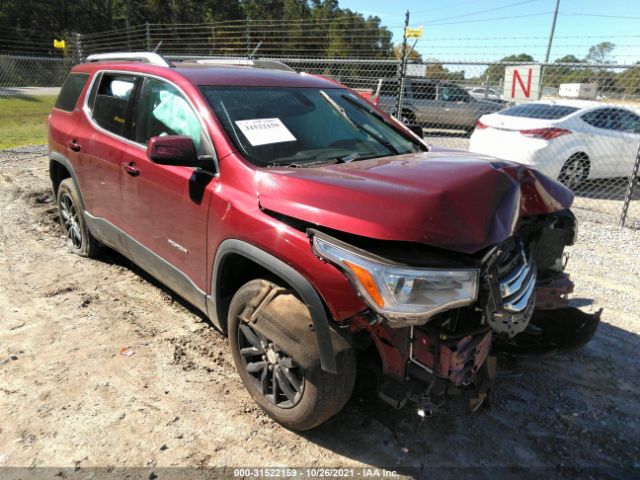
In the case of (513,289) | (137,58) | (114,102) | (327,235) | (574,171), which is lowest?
(574,171)

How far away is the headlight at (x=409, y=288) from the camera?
76.5 inches

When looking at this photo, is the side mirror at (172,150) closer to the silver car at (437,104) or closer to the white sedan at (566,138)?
the white sedan at (566,138)

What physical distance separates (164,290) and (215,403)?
5.50 feet

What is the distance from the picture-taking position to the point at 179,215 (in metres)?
3.04

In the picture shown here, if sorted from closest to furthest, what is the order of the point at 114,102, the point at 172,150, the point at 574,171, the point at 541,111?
the point at 172,150 < the point at 114,102 < the point at 574,171 < the point at 541,111

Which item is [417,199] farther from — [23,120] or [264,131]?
[23,120]

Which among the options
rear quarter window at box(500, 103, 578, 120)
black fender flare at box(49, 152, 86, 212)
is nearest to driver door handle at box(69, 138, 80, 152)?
black fender flare at box(49, 152, 86, 212)

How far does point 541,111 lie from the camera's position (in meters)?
8.52

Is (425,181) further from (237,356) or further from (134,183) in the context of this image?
(134,183)

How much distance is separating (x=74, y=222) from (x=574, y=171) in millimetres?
7624

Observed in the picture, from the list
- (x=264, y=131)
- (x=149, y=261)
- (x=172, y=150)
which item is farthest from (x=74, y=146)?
(x=264, y=131)

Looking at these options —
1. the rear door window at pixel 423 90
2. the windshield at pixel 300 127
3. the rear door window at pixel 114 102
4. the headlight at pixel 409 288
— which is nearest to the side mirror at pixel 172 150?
the windshield at pixel 300 127

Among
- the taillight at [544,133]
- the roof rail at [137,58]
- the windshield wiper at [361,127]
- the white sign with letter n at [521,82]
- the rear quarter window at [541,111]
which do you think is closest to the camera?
the windshield wiper at [361,127]

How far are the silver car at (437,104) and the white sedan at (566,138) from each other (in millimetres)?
5159
